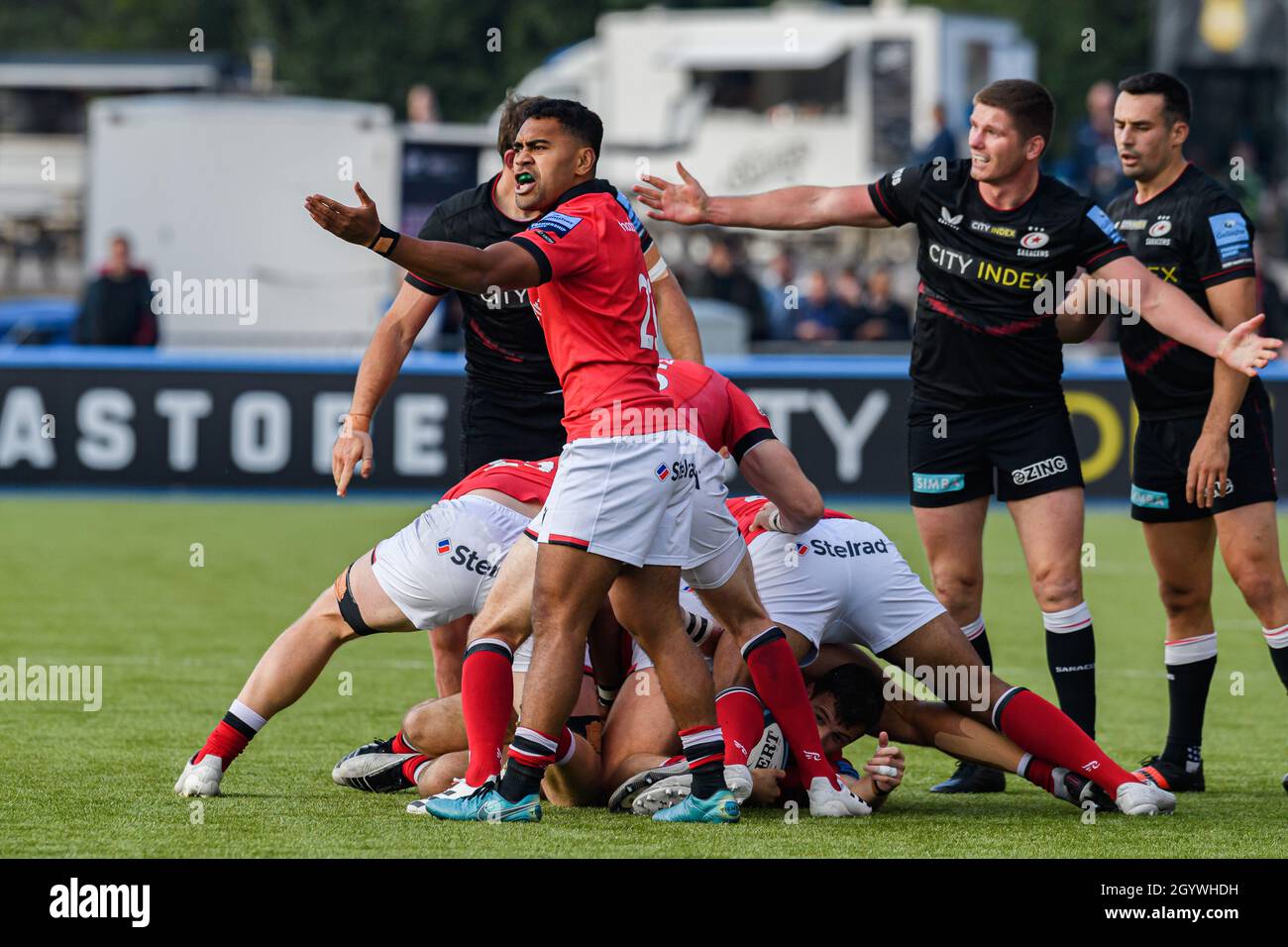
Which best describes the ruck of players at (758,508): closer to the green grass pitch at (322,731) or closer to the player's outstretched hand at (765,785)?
the player's outstretched hand at (765,785)

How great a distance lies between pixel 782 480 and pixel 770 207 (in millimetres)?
1304

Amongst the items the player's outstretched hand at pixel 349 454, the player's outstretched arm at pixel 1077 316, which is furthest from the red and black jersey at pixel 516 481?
the player's outstretched arm at pixel 1077 316

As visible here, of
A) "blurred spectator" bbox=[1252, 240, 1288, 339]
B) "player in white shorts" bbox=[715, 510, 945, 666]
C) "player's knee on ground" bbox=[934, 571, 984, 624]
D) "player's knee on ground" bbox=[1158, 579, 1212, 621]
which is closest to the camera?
"player in white shorts" bbox=[715, 510, 945, 666]

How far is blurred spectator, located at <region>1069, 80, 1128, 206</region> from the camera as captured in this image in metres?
20.8

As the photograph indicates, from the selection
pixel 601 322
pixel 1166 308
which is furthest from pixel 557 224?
pixel 1166 308

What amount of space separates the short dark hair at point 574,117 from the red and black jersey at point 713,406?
0.76 m

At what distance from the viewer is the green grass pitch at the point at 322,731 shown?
5.82 metres

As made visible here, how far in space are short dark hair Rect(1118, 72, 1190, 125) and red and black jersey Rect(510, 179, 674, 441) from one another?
222cm

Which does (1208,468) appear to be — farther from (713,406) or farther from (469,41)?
(469,41)

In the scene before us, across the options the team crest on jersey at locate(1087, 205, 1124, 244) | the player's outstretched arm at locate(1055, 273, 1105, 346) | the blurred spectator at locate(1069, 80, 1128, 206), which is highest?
the blurred spectator at locate(1069, 80, 1128, 206)

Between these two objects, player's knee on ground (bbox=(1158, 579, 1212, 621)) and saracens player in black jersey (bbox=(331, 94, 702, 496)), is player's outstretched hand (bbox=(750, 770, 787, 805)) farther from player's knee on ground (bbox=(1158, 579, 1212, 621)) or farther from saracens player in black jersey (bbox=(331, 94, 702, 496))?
player's knee on ground (bbox=(1158, 579, 1212, 621))

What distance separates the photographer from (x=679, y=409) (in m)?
6.38

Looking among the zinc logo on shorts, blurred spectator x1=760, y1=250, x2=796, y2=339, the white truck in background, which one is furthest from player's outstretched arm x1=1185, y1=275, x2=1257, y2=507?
the white truck in background

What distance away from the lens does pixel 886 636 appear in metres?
6.73
